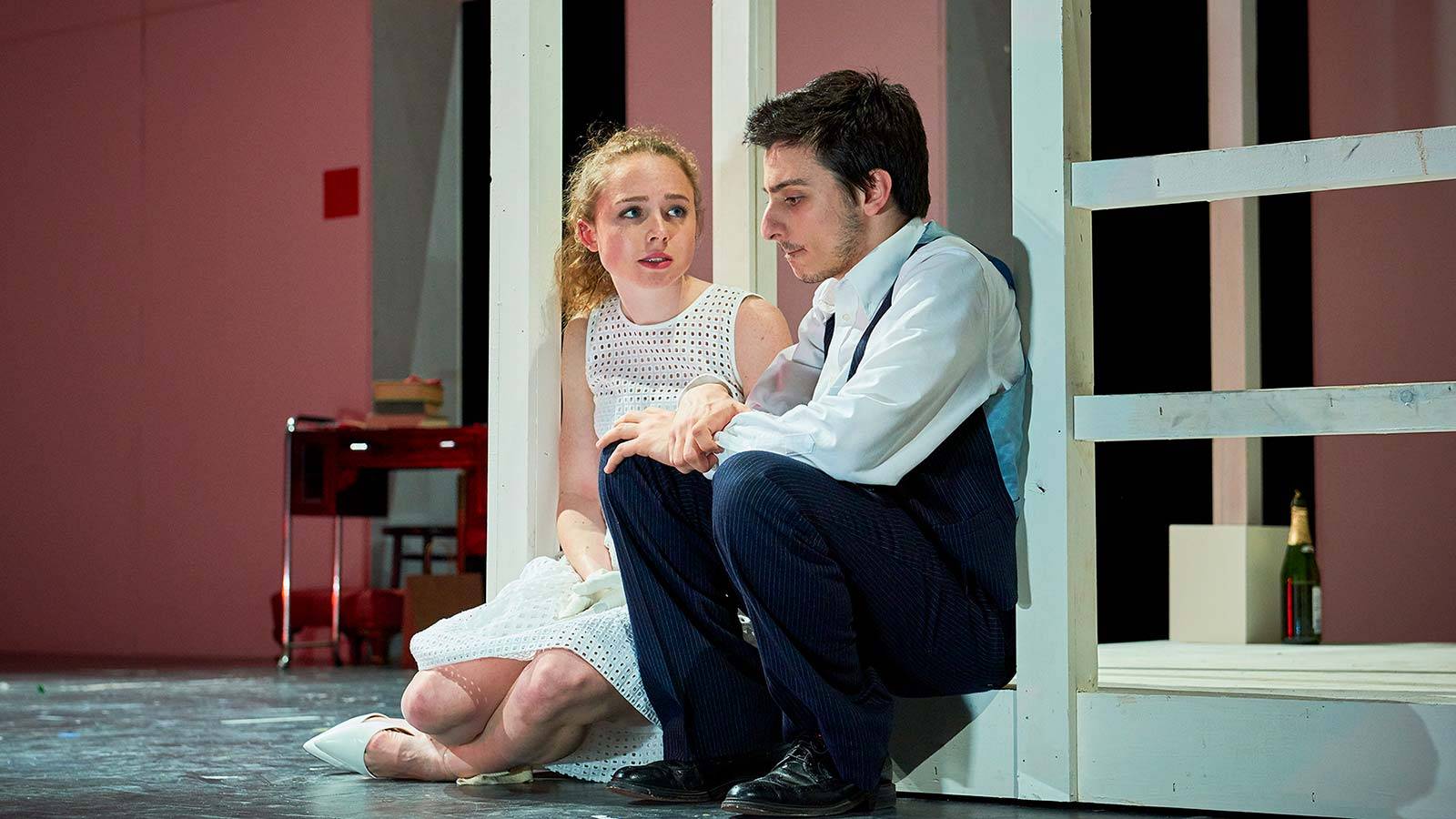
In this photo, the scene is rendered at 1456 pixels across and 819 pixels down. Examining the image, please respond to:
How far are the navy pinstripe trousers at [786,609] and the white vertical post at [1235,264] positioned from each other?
272cm

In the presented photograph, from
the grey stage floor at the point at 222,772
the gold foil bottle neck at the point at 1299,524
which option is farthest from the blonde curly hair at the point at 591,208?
the gold foil bottle neck at the point at 1299,524

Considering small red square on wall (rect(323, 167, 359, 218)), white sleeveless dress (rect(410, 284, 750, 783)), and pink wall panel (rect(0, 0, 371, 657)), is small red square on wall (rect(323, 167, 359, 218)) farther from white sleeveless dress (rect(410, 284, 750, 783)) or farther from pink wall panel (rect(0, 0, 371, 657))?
white sleeveless dress (rect(410, 284, 750, 783))

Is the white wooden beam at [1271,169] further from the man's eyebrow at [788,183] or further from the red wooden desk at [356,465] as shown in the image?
the red wooden desk at [356,465]

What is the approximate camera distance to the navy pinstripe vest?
1937 millimetres

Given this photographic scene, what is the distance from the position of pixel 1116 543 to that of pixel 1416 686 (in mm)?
2811

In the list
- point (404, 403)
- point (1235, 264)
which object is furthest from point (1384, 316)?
point (404, 403)

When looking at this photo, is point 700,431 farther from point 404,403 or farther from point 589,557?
point 404,403

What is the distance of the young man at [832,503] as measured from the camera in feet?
6.01

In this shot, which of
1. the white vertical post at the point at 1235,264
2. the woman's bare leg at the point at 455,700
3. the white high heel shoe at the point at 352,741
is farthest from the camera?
the white vertical post at the point at 1235,264

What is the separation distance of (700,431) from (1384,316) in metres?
3.63

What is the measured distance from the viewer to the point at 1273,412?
6.09ft

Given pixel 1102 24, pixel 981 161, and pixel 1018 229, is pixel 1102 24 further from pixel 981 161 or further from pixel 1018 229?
pixel 1018 229

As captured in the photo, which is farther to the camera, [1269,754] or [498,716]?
[498,716]

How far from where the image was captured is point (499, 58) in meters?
2.56
